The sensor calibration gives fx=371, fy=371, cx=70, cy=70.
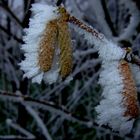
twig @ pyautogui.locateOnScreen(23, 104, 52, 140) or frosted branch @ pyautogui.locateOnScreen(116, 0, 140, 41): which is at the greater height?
frosted branch @ pyautogui.locateOnScreen(116, 0, 140, 41)

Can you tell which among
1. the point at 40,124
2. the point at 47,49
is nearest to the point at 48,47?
the point at 47,49

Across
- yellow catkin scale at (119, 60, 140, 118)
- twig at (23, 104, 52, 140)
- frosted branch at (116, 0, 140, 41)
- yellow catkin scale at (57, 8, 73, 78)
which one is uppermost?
frosted branch at (116, 0, 140, 41)

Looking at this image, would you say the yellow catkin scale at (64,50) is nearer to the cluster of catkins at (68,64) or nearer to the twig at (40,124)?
the cluster of catkins at (68,64)

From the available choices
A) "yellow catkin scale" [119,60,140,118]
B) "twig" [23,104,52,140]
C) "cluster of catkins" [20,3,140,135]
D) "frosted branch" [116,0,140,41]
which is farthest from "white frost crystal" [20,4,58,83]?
"twig" [23,104,52,140]

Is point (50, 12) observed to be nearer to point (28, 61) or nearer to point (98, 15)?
point (28, 61)

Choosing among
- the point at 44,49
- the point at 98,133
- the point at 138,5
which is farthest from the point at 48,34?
the point at 98,133

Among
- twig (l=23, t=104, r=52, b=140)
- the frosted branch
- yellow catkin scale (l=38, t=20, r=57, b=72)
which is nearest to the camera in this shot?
yellow catkin scale (l=38, t=20, r=57, b=72)

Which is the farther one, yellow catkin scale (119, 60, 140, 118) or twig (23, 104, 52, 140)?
twig (23, 104, 52, 140)

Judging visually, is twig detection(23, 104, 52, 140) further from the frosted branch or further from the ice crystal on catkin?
the ice crystal on catkin
